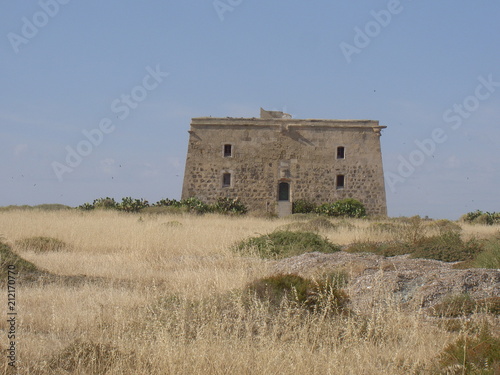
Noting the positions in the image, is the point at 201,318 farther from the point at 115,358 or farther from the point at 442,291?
the point at 442,291

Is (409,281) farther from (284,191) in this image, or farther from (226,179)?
(226,179)

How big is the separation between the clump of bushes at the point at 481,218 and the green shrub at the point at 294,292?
81.6 ft

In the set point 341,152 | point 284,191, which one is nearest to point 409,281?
point 284,191

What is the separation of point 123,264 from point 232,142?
71.8ft

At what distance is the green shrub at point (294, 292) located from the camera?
7.33m

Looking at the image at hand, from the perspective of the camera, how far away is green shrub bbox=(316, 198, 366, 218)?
31.5 meters

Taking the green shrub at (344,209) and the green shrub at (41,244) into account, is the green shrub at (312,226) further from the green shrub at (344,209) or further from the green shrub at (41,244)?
the green shrub at (344,209)

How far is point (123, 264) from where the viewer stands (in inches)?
464

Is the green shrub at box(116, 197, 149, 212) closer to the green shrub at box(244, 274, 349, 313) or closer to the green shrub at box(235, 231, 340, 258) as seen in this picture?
the green shrub at box(235, 231, 340, 258)

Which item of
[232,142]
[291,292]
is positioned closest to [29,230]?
[291,292]

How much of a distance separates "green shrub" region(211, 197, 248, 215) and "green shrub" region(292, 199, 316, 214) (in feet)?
8.78

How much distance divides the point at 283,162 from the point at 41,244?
20.0 m

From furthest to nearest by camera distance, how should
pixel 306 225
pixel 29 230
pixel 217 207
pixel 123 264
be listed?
pixel 217 207 → pixel 306 225 → pixel 29 230 → pixel 123 264

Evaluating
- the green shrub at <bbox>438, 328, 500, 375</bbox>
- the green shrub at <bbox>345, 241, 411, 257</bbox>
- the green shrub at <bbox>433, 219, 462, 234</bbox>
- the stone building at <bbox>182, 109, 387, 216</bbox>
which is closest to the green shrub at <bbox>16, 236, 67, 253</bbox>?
the green shrub at <bbox>345, 241, 411, 257</bbox>
